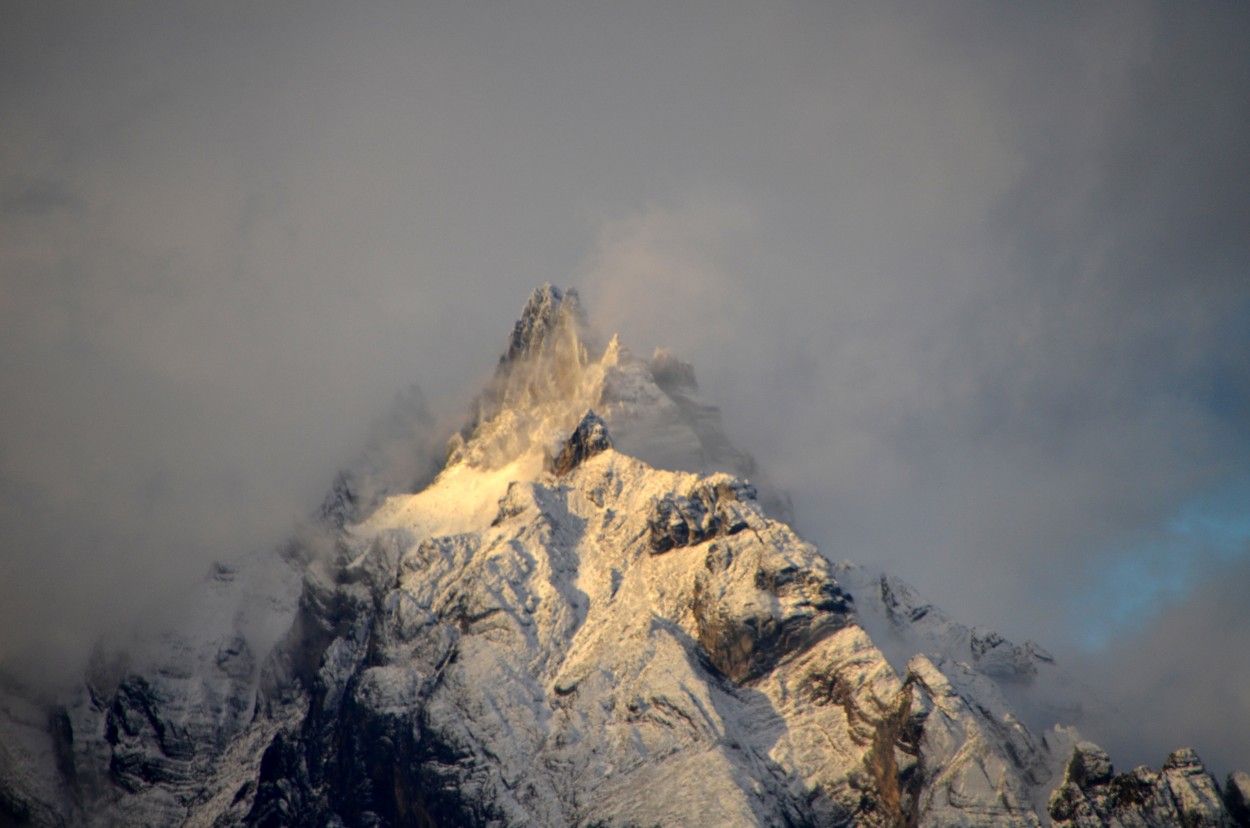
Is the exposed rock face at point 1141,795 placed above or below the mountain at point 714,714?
below

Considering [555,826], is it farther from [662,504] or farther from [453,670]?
[662,504]

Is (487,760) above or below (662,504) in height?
below

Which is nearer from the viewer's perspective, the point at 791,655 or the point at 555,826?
the point at 555,826

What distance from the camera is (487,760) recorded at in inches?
6762

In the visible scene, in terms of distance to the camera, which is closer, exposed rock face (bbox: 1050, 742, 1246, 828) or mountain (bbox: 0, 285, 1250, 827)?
exposed rock face (bbox: 1050, 742, 1246, 828)

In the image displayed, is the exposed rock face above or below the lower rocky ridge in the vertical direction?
below

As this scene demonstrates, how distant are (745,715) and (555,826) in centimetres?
2934

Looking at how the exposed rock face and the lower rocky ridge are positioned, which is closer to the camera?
the exposed rock face

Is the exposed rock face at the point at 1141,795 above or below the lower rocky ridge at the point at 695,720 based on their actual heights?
below

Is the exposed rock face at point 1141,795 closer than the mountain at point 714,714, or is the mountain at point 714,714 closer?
the exposed rock face at point 1141,795

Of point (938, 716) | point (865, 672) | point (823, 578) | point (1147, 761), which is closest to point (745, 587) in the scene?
point (823, 578)

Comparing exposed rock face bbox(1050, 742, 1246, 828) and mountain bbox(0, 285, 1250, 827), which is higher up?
mountain bbox(0, 285, 1250, 827)

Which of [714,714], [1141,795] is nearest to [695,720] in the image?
[714,714]

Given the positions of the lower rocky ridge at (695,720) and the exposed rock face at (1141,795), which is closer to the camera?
the exposed rock face at (1141,795)
